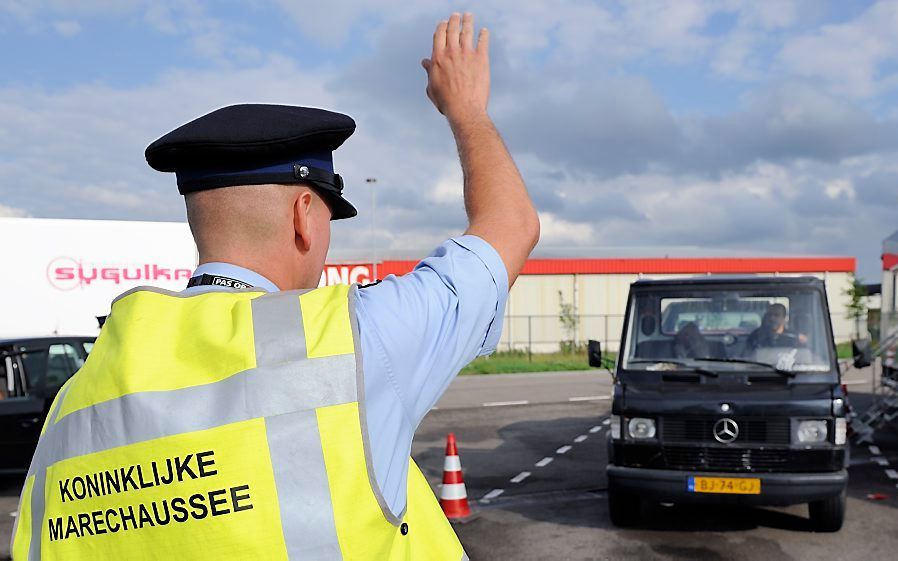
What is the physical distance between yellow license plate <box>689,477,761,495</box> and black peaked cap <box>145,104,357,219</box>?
6.29 m

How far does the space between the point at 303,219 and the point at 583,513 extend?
7397 millimetres

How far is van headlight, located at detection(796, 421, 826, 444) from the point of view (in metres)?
7.11

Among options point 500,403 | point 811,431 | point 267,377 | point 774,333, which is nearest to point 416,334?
point 267,377

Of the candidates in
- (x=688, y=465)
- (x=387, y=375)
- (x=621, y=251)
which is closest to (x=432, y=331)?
(x=387, y=375)

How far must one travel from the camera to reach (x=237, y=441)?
4.31 ft

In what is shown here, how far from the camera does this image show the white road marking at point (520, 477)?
1009 cm

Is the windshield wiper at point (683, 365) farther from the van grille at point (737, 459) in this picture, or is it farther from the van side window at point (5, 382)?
the van side window at point (5, 382)

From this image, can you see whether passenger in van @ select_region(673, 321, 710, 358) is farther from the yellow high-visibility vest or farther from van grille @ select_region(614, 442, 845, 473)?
the yellow high-visibility vest

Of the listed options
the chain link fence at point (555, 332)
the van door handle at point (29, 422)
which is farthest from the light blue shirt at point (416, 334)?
the chain link fence at point (555, 332)

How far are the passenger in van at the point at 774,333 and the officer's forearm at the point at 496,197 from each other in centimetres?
685

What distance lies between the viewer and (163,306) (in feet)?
4.74

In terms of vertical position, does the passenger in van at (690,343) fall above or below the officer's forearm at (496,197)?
below

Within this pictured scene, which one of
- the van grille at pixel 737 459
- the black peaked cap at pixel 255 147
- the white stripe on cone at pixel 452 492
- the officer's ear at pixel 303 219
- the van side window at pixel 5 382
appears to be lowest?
the white stripe on cone at pixel 452 492

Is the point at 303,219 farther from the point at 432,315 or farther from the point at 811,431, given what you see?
the point at 811,431
